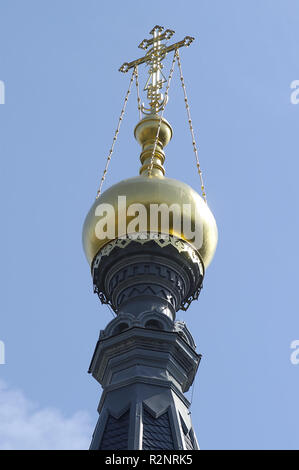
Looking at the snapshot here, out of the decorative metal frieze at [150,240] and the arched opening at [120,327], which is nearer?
the arched opening at [120,327]

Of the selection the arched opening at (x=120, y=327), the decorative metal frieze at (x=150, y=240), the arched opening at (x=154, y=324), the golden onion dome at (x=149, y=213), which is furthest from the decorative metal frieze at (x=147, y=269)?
the arched opening at (x=120, y=327)

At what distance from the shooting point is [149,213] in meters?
22.0

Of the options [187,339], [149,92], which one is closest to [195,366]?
[187,339]

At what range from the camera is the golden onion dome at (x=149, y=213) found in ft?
72.3

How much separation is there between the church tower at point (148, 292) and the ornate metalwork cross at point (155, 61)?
1164 millimetres

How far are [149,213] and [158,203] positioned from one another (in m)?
0.30

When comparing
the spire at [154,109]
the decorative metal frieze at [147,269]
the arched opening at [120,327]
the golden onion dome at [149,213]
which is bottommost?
the arched opening at [120,327]

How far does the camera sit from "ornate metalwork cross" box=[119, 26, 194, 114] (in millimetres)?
26266

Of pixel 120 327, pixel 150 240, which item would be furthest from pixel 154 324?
pixel 150 240

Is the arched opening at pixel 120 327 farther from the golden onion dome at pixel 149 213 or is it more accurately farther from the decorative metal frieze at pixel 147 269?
the golden onion dome at pixel 149 213

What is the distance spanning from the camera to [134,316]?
68.9ft

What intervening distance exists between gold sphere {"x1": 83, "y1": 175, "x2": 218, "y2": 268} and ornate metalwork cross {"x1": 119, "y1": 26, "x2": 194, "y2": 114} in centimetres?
387
